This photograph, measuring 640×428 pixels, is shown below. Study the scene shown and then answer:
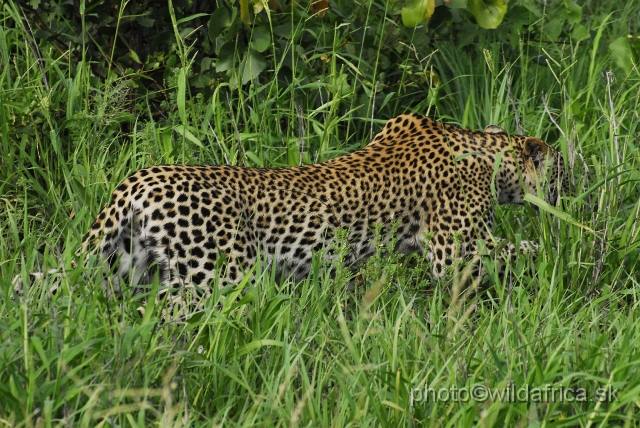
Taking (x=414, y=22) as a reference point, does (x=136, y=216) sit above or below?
below

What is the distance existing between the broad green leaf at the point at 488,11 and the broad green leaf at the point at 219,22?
1.45 m

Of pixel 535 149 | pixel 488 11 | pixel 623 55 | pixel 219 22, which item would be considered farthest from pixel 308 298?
pixel 623 55

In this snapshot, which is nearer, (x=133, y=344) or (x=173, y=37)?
(x=133, y=344)

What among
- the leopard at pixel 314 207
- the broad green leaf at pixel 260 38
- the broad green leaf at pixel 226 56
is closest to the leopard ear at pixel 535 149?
the leopard at pixel 314 207

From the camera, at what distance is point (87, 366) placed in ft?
12.3

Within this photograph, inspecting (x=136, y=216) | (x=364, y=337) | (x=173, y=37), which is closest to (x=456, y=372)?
(x=364, y=337)

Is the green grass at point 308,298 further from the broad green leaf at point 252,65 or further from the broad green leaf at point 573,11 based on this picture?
the broad green leaf at point 573,11

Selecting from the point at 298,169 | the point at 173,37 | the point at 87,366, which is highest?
the point at 173,37

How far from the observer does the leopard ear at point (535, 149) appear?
6.00 meters

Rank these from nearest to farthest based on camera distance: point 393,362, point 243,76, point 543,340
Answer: point 393,362 → point 543,340 → point 243,76

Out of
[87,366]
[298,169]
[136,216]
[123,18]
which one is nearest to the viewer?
[87,366]

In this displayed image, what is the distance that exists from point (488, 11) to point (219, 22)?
1.61 meters

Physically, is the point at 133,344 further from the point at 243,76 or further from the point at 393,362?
the point at 243,76

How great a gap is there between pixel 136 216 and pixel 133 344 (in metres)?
1.13
